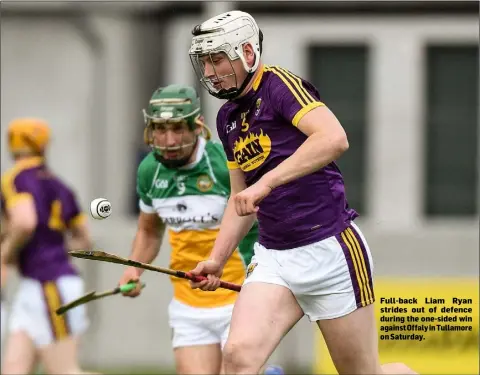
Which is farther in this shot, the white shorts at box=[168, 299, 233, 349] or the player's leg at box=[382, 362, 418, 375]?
the white shorts at box=[168, 299, 233, 349]

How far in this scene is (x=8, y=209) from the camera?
29.5ft

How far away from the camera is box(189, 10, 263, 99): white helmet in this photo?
6.47 metres

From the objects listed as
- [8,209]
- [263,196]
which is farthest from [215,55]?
[8,209]

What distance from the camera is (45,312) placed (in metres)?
9.21

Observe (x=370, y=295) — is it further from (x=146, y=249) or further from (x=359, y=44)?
(x=359, y=44)

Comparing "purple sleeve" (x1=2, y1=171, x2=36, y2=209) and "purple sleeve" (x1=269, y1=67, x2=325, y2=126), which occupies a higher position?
"purple sleeve" (x1=269, y1=67, x2=325, y2=126)

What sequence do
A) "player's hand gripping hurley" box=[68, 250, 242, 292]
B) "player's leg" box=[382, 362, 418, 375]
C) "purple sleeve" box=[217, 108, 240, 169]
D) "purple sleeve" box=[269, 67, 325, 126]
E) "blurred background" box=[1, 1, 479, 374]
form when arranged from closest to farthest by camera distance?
"purple sleeve" box=[269, 67, 325, 126]
"player's hand gripping hurley" box=[68, 250, 242, 292]
"purple sleeve" box=[217, 108, 240, 169]
"player's leg" box=[382, 362, 418, 375]
"blurred background" box=[1, 1, 479, 374]

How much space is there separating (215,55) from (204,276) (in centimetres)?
111

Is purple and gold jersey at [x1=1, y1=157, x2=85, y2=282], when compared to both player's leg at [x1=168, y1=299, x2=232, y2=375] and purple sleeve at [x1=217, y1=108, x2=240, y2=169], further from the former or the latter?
purple sleeve at [x1=217, y1=108, x2=240, y2=169]

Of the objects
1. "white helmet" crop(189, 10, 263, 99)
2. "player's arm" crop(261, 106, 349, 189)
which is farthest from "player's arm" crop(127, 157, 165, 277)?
"player's arm" crop(261, 106, 349, 189)

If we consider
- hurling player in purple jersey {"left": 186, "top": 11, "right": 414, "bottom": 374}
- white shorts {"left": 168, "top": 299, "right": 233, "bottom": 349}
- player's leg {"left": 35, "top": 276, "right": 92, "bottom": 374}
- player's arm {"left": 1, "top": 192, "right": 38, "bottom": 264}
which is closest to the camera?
hurling player in purple jersey {"left": 186, "top": 11, "right": 414, "bottom": 374}

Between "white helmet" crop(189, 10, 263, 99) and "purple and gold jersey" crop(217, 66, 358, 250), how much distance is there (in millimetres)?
93

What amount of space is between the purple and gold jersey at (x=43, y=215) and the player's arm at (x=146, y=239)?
53.7 inches

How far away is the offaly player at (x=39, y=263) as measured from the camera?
9047 mm
